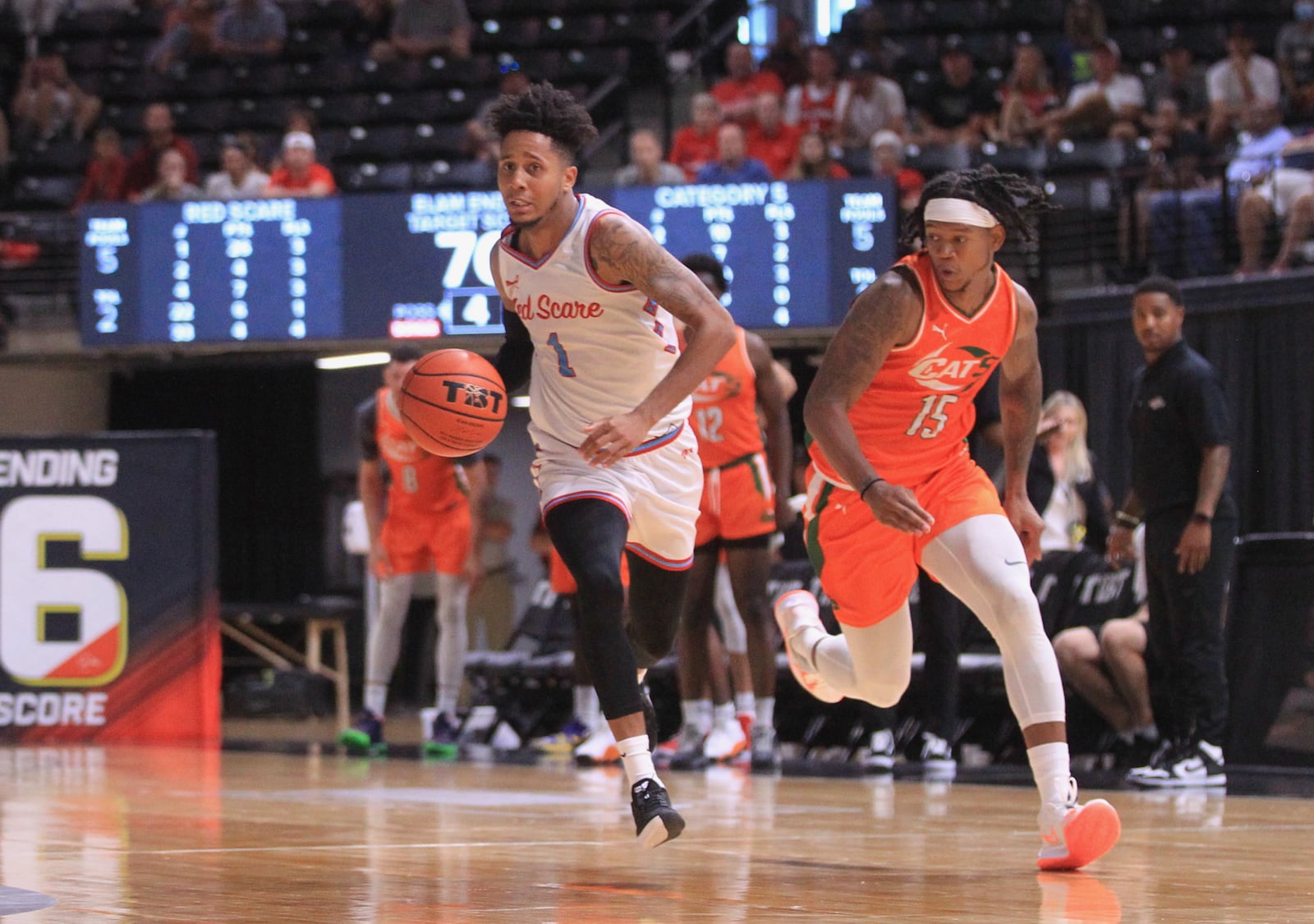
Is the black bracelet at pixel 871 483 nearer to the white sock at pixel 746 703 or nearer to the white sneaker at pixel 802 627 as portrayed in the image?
the white sneaker at pixel 802 627

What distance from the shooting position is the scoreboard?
37.8 feet

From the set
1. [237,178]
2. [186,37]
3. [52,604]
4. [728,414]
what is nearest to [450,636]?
[52,604]

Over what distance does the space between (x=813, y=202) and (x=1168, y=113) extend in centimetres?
289

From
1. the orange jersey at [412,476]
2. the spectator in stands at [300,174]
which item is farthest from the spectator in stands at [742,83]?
the orange jersey at [412,476]

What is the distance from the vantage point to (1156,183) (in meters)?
11.9

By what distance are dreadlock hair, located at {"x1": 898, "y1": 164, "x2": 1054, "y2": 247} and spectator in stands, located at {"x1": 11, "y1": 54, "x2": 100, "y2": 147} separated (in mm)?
12691

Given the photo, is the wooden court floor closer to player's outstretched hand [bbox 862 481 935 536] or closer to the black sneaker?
the black sneaker

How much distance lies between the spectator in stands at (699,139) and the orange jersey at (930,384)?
847 centimetres

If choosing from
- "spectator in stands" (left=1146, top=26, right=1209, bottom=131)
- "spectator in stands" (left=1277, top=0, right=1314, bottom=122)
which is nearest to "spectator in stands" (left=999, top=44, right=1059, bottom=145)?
"spectator in stands" (left=1146, top=26, right=1209, bottom=131)

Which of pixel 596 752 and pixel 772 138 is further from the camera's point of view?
pixel 772 138

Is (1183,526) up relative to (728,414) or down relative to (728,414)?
down

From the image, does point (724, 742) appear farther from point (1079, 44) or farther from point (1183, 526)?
point (1079, 44)

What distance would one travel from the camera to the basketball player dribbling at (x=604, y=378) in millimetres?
4441

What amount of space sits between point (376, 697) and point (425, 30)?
26.6 feet
